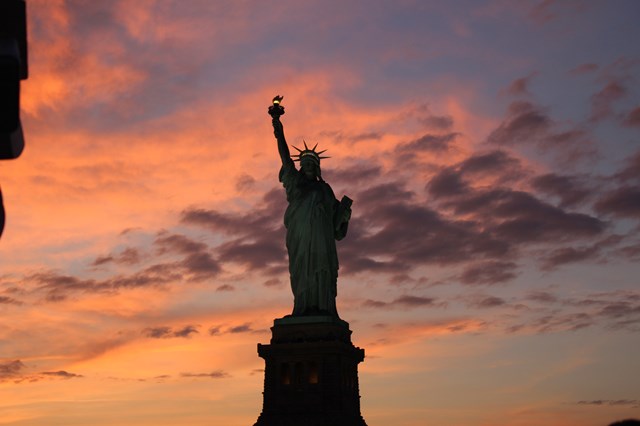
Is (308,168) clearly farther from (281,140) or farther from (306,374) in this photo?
(306,374)

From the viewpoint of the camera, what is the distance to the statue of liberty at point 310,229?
40250 millimetres

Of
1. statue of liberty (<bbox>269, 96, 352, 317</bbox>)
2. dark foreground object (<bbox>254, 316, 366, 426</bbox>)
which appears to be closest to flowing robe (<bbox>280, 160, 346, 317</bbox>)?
statue of liberty (<bbox>269, 96, 352, 317</bbox>)

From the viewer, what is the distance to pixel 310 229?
40844mm

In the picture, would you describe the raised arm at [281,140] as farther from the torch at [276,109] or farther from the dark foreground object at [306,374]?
the dark foreground object at [306,374]

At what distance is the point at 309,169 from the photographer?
42500 mm

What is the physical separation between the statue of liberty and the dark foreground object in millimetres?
968

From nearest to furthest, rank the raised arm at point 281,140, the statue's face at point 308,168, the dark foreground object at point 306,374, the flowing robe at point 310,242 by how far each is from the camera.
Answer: the dark foreground object at point 306,374
the flowing robe at point 310,242
the raised arm at point 281,140
the statue's face at point 308,168

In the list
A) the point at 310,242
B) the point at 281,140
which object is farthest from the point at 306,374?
the point at 281,140

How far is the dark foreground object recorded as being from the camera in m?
38.3

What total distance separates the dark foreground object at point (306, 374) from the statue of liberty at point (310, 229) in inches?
38.1

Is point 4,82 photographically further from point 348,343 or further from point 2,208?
point 348,343

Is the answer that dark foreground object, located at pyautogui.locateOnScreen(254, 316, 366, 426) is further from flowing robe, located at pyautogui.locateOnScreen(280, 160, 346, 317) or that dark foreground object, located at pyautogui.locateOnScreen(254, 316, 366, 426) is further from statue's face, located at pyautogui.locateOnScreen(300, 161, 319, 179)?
statue's face, located at pyautogui.locateOnScreen(300, 161, 319, 179)

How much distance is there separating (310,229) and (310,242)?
595 millimetres

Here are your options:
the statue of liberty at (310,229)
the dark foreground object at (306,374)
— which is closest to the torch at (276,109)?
the statue of liberty at (310,229)
